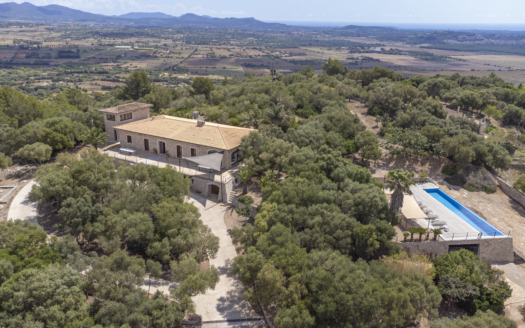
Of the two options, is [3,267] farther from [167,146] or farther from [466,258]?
[466,258]

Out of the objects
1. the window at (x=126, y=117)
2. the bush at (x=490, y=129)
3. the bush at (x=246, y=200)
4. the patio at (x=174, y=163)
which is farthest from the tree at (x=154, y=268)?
the bush at (x=490, y=129)

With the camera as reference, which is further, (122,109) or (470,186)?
(122,109)

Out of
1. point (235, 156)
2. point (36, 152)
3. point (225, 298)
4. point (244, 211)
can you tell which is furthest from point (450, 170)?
point (36, 152)

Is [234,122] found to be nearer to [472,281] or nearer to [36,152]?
[36,152]

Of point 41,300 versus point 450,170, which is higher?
point 41,300

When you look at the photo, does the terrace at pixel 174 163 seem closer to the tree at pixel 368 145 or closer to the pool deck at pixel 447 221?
the tree at pixel 368 145

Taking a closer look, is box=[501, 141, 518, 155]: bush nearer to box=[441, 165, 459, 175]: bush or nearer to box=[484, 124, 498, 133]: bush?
box=[484, 124, 498, 133]: bush

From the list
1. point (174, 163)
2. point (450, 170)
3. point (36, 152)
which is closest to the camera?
point (36, 152)
